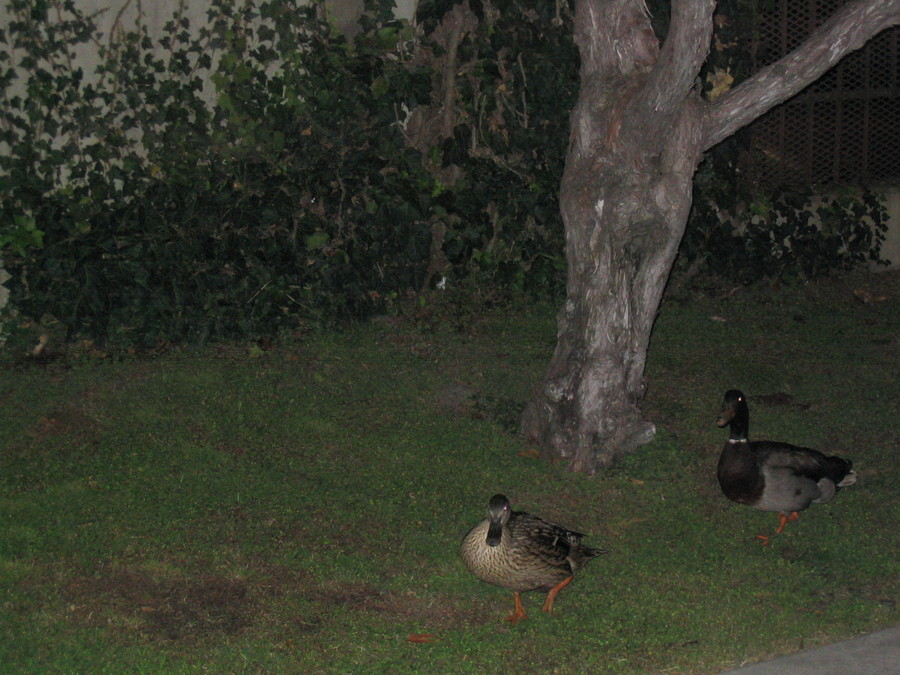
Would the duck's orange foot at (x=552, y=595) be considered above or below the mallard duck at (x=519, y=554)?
below

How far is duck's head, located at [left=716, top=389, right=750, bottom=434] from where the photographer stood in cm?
630

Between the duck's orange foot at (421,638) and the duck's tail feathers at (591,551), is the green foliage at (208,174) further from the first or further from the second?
the duck's orange foot at (421,638)

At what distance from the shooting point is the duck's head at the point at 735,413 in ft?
20.7

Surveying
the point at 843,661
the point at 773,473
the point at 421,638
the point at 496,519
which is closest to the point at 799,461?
the point at 773,473

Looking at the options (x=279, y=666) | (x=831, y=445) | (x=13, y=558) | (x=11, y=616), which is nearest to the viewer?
(x=279, y=666)

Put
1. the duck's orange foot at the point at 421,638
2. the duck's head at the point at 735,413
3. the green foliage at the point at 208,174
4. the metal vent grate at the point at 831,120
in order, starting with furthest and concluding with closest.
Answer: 1. the metal vent grate at the point at 831,120
2. the green foliage at the point at 208,174
3. the duck's head at the point at 735,413
4. the duck's orange foot at the point at 421,638

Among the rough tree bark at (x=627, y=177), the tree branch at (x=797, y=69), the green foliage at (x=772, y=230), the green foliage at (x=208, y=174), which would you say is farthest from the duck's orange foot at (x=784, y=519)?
the green foliage at (x=772, y=230)

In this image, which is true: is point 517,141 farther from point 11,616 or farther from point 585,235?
point 11,616

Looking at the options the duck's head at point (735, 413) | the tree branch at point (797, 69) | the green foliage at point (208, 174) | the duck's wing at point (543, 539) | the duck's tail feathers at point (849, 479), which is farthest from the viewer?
the green foliage at point (208, 174)

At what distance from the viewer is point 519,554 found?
5.07 meters

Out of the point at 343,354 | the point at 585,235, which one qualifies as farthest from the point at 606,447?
the point at 343,354

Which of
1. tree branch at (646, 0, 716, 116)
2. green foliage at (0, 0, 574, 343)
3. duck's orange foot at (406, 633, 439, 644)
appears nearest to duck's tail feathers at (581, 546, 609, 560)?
duck's orange foot at (406, 633, 439, 644)

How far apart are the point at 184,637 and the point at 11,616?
862 mm

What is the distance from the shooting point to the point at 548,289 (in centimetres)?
1030
